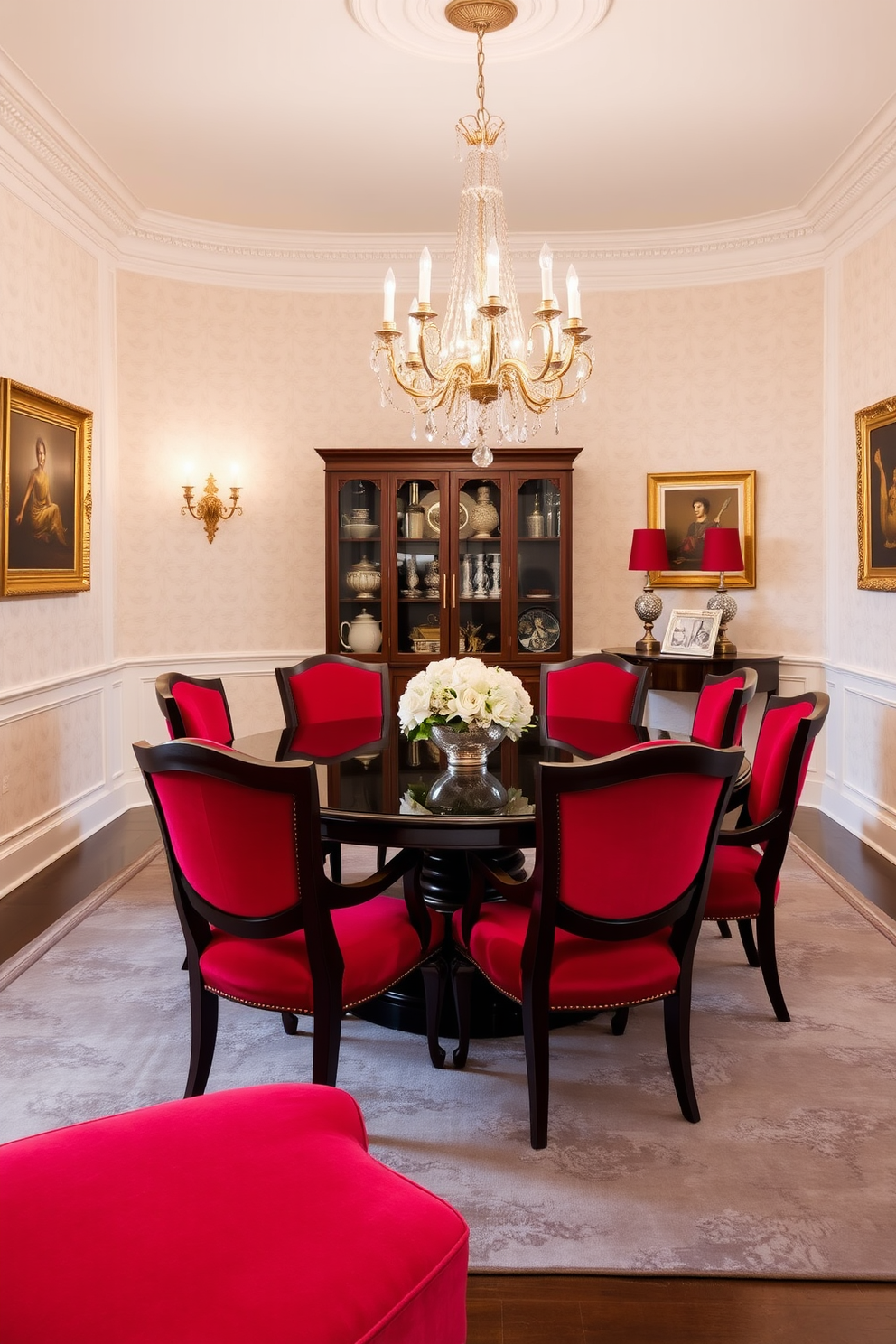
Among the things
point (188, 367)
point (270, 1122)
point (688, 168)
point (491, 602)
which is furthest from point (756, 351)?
point (270, 1122)

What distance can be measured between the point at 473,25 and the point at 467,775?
276 centimetres

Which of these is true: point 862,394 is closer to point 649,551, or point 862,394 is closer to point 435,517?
point 649,551

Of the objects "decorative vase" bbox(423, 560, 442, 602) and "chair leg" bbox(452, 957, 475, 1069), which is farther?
"decorative vase" bbox(423, 560, 442, 602)

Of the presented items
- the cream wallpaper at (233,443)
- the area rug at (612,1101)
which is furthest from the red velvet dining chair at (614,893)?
the cream wallpaper at (233,443)

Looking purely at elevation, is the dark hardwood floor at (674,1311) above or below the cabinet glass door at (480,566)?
below

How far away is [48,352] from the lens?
4797mm

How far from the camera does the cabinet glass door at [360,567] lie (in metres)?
5.89

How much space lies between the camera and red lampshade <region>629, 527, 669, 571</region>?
5.80 m

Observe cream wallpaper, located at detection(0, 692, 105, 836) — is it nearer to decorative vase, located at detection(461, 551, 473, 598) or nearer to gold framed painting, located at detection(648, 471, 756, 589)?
decorative vase, located at detection(461, 551, 473, 598)

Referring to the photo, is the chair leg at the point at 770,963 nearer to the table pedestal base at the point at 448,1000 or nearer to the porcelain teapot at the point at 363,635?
the table pedestal base at the point at 448,1000

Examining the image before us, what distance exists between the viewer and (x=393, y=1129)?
2.46 metres

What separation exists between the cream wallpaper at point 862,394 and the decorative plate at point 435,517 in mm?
2104

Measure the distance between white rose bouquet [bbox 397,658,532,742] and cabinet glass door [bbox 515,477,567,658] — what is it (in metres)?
2.99

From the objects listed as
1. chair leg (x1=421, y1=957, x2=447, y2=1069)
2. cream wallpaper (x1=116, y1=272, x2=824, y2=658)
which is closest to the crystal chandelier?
chair leg (x1=421, y1=957, x2=447, y2=1069)
